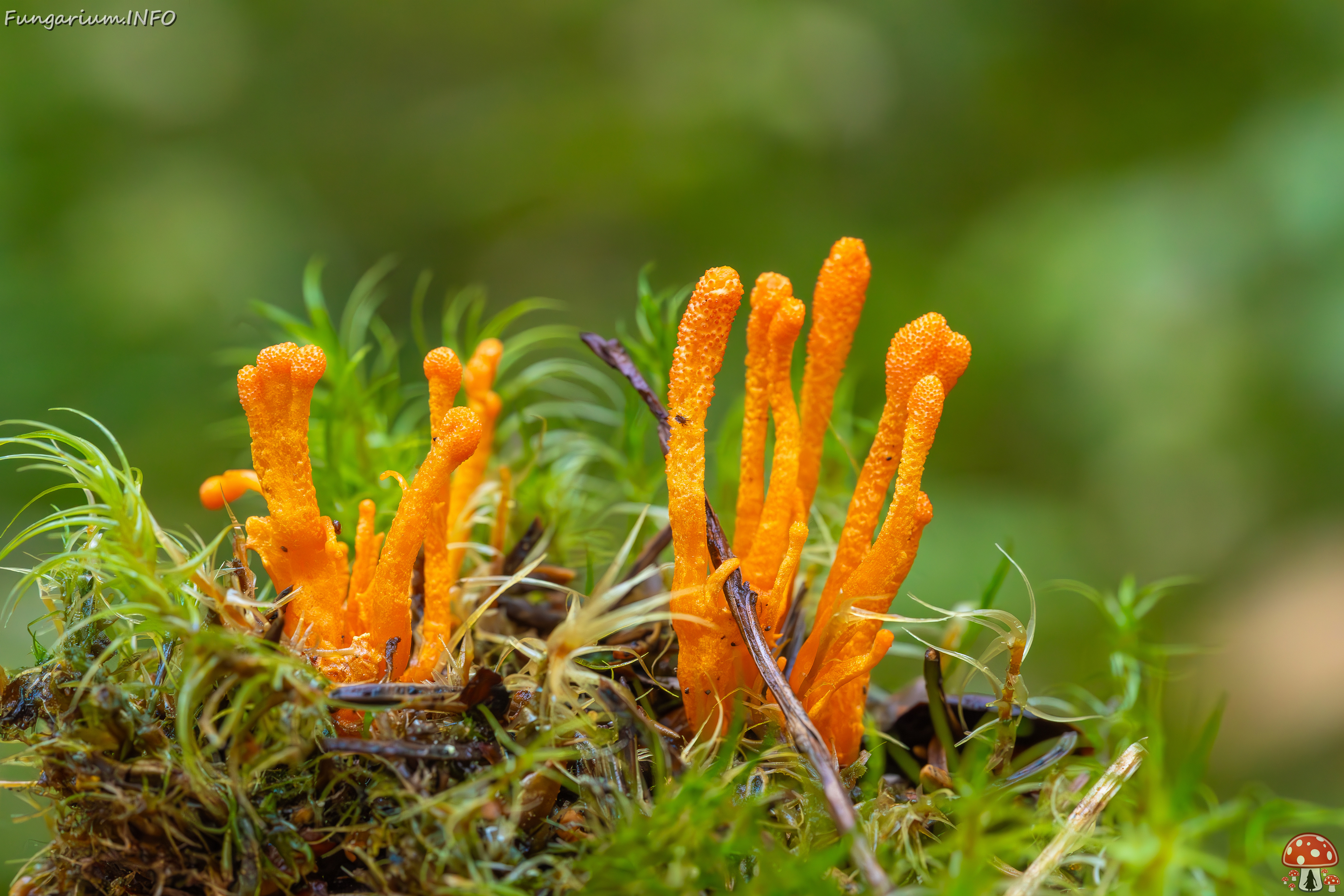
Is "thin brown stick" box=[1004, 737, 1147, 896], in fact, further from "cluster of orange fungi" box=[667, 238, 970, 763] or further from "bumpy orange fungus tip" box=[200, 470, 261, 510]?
"bumpy orange fungus tip" box=[200, 470, 261, 510]

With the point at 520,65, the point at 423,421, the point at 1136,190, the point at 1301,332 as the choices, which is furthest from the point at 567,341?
the point at 1301,332

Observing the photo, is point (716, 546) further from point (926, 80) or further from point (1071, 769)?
point (926, 80)

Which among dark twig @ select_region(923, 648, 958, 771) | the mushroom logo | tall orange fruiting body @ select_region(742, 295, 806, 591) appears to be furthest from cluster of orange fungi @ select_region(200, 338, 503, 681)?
the mushroom logo

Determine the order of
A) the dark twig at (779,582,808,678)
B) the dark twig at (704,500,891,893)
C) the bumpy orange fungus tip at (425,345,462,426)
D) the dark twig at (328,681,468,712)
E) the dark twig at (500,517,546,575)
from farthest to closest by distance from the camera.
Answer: the dark twig at (500,517,546,575), the dark twig at (779,582,808,678), the bumpy orange fungus tip at (425,345,462,426), the dark twig at (328,681,468,712), the dark twig at (704,500,891,893)

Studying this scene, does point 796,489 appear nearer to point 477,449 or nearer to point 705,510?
point 705,510

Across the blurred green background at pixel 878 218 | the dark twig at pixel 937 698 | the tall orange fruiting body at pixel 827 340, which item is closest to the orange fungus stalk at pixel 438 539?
the tall orange fruiting body at pixel 827 340

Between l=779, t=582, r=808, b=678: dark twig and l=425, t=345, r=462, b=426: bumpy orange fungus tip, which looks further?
l=779, t=582, r=808, b=678: dark twig

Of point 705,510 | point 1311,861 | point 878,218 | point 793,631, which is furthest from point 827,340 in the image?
point 878,218
